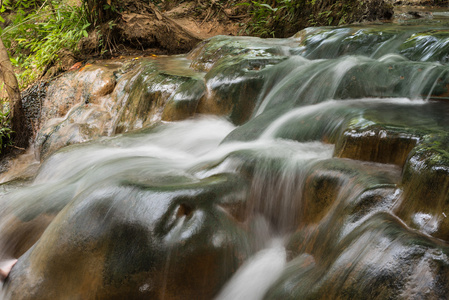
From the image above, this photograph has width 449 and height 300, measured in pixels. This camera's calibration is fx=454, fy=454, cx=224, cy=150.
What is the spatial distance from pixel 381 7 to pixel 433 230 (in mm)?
5323

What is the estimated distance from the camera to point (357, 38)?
4.42 metres

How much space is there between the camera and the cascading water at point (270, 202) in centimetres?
183

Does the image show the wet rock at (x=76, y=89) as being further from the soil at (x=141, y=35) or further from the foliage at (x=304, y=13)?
the foliage at (x=304, y=13)

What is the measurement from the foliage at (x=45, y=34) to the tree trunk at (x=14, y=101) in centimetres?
92

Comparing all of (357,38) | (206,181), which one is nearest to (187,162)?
(206,181)

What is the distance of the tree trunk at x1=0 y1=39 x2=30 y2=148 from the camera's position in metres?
5.63

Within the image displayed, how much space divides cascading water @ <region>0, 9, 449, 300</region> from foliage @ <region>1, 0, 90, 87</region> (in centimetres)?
338

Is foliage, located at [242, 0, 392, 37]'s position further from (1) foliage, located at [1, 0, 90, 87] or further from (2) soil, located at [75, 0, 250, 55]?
(1) foliage, located at [1, 0, 90, 87]

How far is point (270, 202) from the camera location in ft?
8.45

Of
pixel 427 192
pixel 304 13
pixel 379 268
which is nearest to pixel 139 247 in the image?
pixel 379 268

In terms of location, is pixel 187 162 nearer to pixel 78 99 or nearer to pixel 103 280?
pixel 103 280

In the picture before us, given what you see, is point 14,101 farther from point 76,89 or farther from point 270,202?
point 270,202

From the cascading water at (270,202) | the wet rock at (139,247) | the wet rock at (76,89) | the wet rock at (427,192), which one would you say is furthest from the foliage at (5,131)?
the wet rock at (427,192)

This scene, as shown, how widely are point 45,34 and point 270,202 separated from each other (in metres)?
6.56
